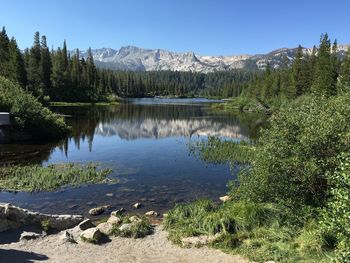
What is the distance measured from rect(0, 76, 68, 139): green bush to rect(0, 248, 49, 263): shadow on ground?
122 feet

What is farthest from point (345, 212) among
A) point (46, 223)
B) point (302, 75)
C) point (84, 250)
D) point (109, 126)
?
point (302, 75)

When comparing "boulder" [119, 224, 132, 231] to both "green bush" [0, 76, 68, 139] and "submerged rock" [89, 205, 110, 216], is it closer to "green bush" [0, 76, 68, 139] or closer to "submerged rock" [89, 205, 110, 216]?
"submerged rock" [89, 205, 110, 216]

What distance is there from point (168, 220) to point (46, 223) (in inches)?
261

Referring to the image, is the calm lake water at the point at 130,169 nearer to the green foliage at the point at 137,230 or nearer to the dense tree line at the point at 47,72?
the green foliage at the point at 137,230

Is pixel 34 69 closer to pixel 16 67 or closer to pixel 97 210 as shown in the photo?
pixel 16 67

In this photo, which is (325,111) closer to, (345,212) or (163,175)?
(345,212)

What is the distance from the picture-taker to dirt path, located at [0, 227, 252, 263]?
1555 centimetres

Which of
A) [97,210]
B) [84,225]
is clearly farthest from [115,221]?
[97,210]

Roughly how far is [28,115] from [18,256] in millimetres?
38825

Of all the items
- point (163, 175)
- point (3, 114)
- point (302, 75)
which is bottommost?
point (163, 175)

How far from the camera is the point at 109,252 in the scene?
→ 649 inches

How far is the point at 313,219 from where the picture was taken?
1728 centimetres

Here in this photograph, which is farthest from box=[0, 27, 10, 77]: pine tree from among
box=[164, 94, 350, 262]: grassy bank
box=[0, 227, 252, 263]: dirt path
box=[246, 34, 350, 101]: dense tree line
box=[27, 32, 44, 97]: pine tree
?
box=[164, 94, 350, 262]: grassy bank

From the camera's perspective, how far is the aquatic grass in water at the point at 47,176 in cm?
2828
